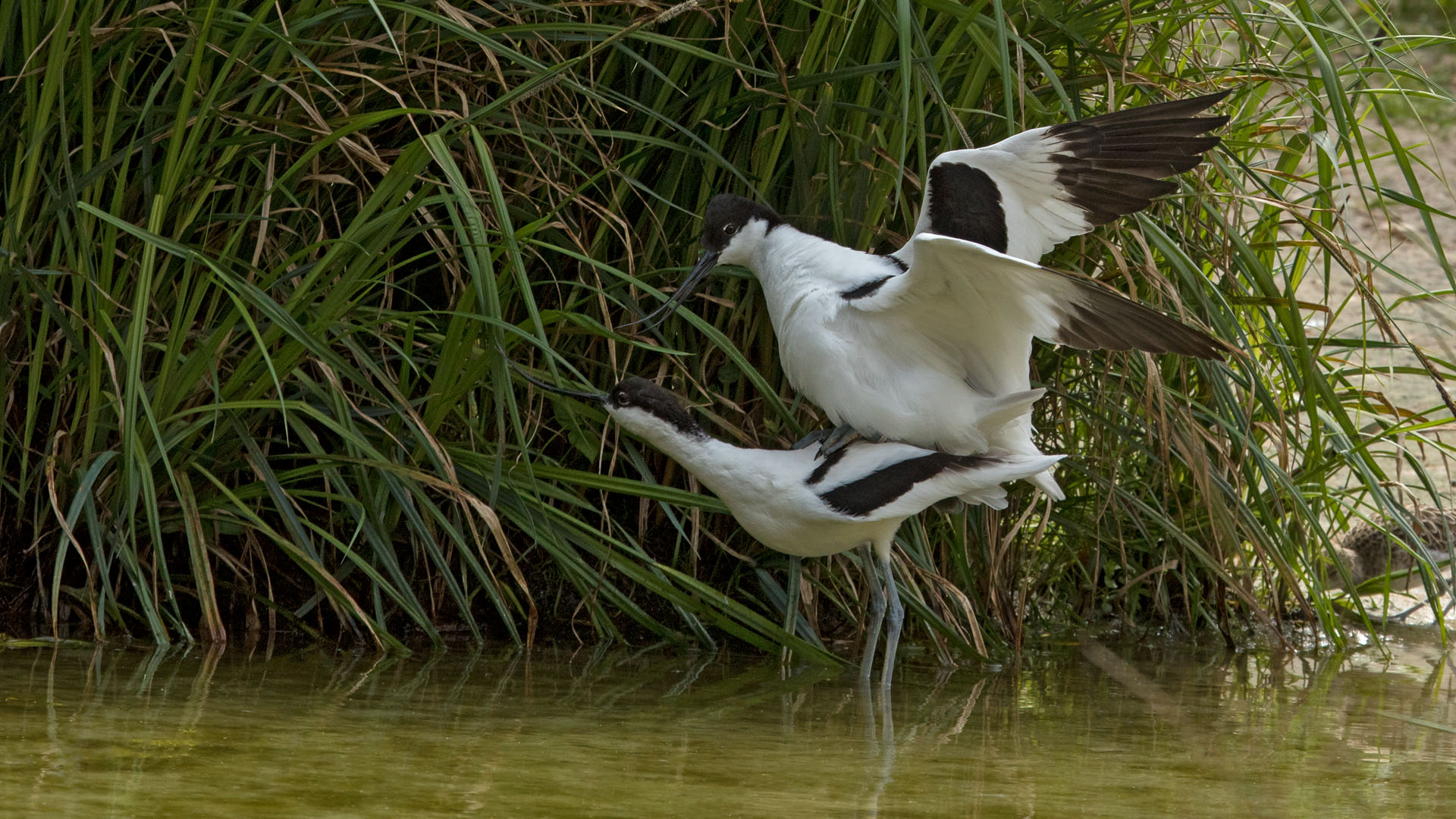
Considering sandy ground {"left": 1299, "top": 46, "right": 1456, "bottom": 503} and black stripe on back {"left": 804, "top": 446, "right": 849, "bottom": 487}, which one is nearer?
black stripe on back {"left": 804, "top": 446, "right": 849, "bottom": 487}

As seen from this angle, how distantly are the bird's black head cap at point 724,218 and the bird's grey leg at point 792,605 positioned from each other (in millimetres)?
675

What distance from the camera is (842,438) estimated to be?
3.20 meters

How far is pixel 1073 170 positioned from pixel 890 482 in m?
0.68

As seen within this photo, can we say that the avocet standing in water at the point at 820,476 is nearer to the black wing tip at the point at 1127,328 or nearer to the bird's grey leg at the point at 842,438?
the bird's grey leg at the point at 842,438

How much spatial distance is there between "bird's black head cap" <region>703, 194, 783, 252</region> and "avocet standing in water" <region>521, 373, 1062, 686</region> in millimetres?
337

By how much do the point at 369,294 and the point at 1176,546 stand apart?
6.72ft

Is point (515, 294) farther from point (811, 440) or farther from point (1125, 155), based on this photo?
point (1125, 155)

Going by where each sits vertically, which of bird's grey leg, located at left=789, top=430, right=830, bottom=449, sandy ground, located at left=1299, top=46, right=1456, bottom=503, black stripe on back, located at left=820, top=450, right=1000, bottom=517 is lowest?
black stripe on back, located at left=820, top=450, right=1000, bottom=517

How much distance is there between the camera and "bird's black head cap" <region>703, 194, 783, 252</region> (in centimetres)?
319

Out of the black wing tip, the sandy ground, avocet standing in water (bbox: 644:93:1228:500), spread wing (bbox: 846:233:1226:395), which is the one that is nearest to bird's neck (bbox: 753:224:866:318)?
avocet standing in water (bbox: 644:93:1228:500)

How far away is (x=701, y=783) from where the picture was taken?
2088 millimetres

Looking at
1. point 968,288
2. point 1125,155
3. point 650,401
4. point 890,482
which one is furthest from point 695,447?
point 1125,155

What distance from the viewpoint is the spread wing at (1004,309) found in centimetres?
271

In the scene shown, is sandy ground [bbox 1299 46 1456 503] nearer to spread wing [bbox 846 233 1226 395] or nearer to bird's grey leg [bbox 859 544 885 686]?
spread wing [bbox 846 233 1226 395]
